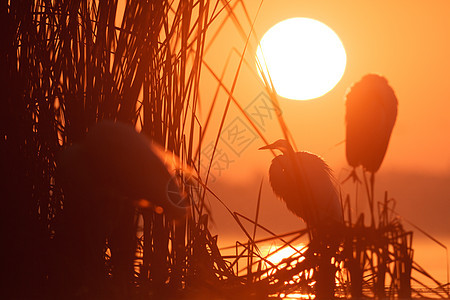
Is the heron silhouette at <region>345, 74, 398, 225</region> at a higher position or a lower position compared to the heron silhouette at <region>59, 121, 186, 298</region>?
higher

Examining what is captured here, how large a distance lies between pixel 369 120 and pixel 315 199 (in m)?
0.41

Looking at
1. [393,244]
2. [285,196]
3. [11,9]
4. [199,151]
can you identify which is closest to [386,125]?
[199,151]

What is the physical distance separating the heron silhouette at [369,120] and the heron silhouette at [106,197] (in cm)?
Answer: 104

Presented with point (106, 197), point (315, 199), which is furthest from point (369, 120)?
point (106, 197)

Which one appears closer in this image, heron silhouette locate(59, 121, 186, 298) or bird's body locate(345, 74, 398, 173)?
heron silhouette locate(59, 121, 186, 298)

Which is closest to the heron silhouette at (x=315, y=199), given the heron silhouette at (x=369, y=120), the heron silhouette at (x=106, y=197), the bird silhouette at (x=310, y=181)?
the bird silhouette at (x=310, y=181)

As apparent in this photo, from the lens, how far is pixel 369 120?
3.29 m

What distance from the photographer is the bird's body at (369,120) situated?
3295mm

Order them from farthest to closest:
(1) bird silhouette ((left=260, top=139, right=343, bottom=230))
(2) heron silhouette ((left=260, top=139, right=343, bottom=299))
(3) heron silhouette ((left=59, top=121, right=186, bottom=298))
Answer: (1) bird silhouette ((left=260, top=139, right=343, bottom=230)), (2) heron silhouette ((left=260, top=139, right=343, bottom=299)), (3) heron silhouette ((left=59, top=121, right=186, bottom=298))

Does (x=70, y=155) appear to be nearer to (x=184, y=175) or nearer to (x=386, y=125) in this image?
(x=184, y=175)

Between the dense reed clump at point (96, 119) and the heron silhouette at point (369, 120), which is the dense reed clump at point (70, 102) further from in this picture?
the heron silhouette at point (369, 120)

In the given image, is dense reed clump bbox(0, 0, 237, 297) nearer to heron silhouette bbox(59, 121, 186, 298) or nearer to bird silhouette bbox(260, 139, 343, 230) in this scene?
heron silhouette bbox(59, 121, 186, 298)

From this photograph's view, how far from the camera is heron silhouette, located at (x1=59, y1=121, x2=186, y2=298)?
2.42m

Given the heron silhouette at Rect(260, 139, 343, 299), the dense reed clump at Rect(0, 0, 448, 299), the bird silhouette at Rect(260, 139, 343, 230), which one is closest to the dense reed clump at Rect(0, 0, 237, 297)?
the dense reed clump at Rect(0, 0, 448, 299)
